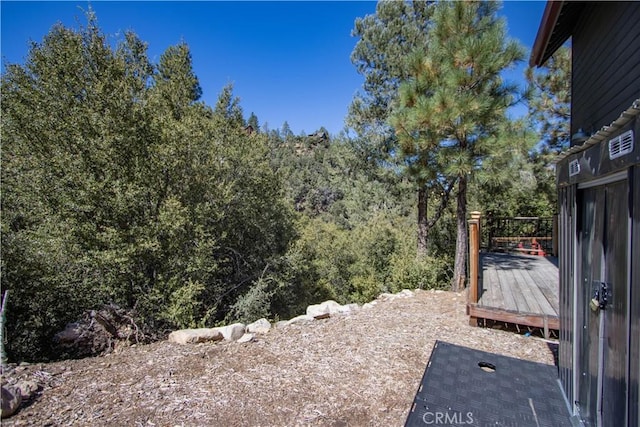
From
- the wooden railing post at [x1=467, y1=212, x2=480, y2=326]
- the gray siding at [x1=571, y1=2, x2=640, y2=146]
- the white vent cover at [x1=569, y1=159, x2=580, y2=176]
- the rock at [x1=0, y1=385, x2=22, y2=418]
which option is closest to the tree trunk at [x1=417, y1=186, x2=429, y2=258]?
the wooden railing post at [x1=467, y1=212, x2=480, y2=326]

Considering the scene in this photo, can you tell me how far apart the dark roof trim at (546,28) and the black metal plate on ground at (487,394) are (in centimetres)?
310

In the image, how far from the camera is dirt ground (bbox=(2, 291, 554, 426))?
2.35 m

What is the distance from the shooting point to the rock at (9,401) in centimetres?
220

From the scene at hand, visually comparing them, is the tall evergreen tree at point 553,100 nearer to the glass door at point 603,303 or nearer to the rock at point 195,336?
the glass door at point 603,303

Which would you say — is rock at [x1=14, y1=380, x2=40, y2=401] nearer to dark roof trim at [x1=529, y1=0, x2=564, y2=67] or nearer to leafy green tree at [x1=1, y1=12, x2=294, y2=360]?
leafy green tree at [x1=1, y1=12, x2=294, y2=360]

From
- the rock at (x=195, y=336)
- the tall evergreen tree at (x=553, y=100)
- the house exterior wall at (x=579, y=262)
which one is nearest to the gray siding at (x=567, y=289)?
the house exterior wall at (x=579, y=262)

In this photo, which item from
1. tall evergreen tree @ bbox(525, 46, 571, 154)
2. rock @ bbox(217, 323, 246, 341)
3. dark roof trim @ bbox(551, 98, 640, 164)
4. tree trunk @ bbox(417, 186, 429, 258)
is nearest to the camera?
dark roof trim @ bbox(551, 98, 640, 164)

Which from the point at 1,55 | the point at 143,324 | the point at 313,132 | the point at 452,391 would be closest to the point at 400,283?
the point at 452,391

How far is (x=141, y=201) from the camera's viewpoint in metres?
5.39

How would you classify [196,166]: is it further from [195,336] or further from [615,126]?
[615,126]

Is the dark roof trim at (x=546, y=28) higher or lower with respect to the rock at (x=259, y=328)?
higher

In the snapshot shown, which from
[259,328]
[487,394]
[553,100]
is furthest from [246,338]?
[553,100]

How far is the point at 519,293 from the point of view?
460cm

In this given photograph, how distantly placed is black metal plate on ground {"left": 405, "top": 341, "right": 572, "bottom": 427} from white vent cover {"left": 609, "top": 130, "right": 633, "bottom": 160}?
1.79 metres
